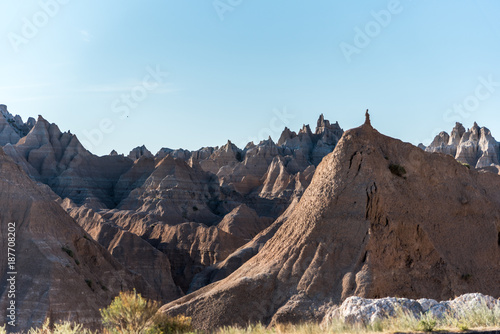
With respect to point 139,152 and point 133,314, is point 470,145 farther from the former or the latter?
point 133,314

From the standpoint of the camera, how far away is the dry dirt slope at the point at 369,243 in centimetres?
2916

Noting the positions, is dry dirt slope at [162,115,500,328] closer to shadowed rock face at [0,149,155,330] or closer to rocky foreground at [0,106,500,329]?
rocky foreground at [0,106,500,329]

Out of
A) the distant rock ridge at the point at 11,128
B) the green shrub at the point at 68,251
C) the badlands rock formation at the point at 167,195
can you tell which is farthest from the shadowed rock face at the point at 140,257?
the distant rock ridge at the point at 11,128

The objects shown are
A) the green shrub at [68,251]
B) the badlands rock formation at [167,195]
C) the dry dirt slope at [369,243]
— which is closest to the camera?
the dry dirt slope at [369,243]

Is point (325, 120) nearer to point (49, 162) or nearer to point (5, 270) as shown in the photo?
point (49, 162)

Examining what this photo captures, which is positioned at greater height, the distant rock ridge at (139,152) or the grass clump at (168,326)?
the distant rock ridge at (139,152)

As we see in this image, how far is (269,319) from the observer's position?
29484 mm

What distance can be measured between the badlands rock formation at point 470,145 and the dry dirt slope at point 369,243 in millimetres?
101866

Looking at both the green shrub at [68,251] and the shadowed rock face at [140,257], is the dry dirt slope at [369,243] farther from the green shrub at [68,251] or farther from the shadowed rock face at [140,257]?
the shadowed rock face at [140,257]

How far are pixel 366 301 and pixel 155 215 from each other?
7213 centimetres

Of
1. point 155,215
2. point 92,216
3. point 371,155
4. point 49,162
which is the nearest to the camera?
point 371,155

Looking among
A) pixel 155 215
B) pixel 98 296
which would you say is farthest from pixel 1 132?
pixel 98 296

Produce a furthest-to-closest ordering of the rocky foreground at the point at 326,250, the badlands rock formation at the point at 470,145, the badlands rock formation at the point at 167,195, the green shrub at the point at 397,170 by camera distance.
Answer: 1. the badlands rock formation at the point at 470,145
2. the badlands rock formation at the point at 167,195
3. the green shrub at the point at 397,170
4. the rocky foreground at the point at 326,250

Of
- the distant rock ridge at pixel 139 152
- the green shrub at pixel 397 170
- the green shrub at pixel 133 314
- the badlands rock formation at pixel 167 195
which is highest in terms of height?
the distant rock ridge at pixel 139 152
